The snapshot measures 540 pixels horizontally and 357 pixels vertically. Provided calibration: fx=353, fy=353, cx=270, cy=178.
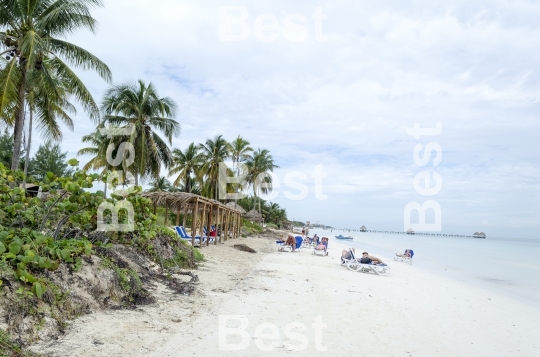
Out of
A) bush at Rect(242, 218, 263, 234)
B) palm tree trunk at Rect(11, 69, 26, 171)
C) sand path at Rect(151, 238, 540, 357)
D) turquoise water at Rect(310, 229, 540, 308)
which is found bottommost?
turquoise water at Rect(310, 229, 540, 308)

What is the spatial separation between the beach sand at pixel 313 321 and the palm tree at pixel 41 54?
21.9ft

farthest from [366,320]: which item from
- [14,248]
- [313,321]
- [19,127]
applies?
[19,127]

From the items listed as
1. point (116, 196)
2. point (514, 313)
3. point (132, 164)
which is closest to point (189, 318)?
point (116, 196)

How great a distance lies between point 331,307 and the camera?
624 cm

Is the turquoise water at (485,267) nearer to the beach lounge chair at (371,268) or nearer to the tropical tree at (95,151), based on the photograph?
the beach lounge chair at (371,268)

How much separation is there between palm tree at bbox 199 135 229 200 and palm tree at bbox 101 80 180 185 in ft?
31.8

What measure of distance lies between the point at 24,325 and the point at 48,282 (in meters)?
0.66

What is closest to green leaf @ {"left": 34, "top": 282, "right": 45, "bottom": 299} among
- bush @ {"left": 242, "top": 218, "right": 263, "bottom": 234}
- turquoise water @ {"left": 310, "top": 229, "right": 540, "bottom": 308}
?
turquoise water @ {"left": 310, "top": 229, "right": 540, "bottom": 308}

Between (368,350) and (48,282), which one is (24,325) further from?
(368,350)

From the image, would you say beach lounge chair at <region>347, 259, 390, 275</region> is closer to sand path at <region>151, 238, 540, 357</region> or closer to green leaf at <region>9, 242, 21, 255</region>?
sand path at <region>151, 238, 540, 357</region>

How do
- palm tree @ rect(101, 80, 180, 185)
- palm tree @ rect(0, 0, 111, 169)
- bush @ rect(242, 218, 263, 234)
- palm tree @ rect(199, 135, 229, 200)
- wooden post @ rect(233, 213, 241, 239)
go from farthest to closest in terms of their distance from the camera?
bush @ rect(242, 218, 263, 234) → palm tree @ rect(199, 135, 229, 200) → wooden post @ rect(233, 213, 241, 239) → palm tree @ rect(101, 80, 180, 185) → palm tree @ rect(0, 0, 111, 169)

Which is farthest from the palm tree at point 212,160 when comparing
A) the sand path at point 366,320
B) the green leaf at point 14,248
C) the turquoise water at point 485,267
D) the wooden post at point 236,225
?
the green leaf at point 14,248

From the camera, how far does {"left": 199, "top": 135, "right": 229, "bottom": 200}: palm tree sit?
2797 centimetres

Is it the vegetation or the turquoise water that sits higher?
the vegetation
